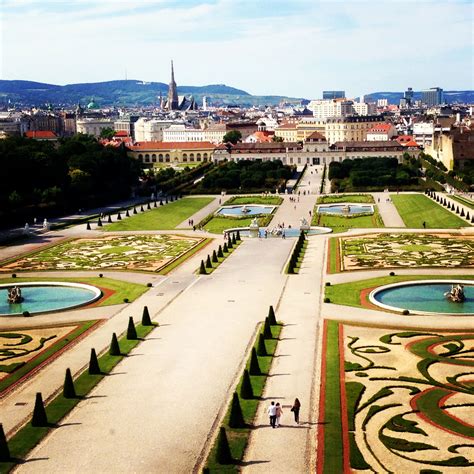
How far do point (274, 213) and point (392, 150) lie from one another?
7965 centimetres

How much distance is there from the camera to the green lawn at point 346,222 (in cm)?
8431

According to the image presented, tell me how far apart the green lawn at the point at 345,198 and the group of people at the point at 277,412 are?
81.6 m

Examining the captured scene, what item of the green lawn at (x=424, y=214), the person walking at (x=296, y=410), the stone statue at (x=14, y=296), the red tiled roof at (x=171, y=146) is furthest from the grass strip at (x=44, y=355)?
the red tiled roof at (x=171, y=146)

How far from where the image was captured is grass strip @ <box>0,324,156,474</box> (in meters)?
25.7

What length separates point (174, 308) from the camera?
45.7 m

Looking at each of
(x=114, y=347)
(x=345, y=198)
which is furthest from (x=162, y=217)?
(x=114, y=347)

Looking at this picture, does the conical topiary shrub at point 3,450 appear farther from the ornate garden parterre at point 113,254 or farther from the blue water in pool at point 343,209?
the blue water in pool at point 343,209

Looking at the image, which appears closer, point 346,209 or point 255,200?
point 346,209

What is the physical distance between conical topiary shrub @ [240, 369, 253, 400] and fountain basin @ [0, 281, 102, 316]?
18.5 meters

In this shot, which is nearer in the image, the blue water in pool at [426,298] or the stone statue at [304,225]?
the blue water in pool at [426,298]

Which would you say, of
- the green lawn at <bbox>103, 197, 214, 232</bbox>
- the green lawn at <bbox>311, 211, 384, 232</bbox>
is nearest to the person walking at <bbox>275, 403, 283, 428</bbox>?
the green lawn at <bbox>311, 211, 384, 232</bbox>

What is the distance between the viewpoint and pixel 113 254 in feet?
220

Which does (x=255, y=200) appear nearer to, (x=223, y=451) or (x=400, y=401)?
(x=400, y=401)

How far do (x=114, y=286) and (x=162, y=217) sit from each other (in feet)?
143
